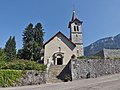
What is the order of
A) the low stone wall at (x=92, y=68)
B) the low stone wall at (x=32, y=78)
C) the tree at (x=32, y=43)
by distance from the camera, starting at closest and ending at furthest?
the low stone wall at (x=32, y=78)
the low stone wall at (x=92, y=68)
the tree at (x=32, y=43)

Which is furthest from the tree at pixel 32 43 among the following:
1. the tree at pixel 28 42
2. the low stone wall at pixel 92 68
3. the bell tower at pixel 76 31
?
the low stone wall at pixel 92 68

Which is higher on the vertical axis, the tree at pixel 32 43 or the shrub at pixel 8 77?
the tree at pixel 32 43

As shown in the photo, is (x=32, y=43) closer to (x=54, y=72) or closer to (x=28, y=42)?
(x=28, y=42)

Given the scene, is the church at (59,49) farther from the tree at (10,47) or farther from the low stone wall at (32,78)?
the tree at (10,47)

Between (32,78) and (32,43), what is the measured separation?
2759 centimetres

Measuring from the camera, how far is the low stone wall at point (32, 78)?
19.4 m

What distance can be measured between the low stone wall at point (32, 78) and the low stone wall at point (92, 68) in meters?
3.99

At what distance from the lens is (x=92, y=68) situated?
77.7 feet

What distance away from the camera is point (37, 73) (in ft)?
68.0

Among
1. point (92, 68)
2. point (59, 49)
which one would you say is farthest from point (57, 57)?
point (92, 68)

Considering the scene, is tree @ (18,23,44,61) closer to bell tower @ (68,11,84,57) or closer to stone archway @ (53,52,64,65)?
stone archway @ (53,52,64,65)

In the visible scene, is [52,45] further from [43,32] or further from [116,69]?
[116,69]

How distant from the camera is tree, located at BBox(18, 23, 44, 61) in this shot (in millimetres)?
46156

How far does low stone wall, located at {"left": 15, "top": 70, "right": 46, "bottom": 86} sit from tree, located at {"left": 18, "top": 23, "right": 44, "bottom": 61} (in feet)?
83.2
